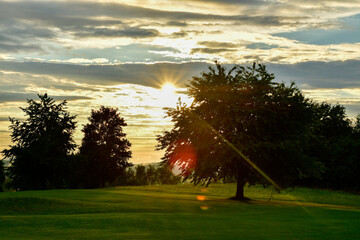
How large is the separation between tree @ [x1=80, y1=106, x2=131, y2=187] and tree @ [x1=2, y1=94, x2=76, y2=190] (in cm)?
573

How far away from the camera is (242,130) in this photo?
132ft

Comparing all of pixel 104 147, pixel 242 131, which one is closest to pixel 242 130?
pixel 242 131

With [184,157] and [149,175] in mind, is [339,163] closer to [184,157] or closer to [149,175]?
[184,157]

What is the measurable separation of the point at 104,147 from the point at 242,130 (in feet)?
161

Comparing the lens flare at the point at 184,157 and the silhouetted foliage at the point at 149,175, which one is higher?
the lens flare at the point at 184,157

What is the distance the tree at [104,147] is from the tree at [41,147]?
5726 millimetres

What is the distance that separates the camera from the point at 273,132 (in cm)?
4038

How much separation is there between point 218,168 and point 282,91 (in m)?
9.17

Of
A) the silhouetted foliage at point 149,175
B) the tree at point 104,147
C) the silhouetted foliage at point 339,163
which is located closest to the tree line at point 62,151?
the tree at point 104,147

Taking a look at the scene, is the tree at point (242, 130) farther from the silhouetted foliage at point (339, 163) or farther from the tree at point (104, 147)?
the tree at point (104, 147)

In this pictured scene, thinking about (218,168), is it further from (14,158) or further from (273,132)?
(14,158)

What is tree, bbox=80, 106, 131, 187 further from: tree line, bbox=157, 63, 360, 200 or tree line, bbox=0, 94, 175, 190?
tree line, bbox=157, 63, 360, 200

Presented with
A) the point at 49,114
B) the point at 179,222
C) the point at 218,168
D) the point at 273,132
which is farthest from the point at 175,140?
the point at 49,114

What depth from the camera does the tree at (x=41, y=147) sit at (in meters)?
74.1
